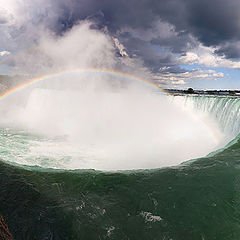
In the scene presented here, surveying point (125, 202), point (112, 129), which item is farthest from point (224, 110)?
point (125, 202)

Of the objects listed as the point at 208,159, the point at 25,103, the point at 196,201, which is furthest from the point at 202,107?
the point at 25,103

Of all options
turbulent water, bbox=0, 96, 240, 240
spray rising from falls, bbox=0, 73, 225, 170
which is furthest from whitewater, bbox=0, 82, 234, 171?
turbulent water, bbox=0, 96, 240, 240

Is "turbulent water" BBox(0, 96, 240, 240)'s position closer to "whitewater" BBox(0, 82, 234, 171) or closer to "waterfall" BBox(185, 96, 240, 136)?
"whitewater" BBox(0, 82, 234, 171)

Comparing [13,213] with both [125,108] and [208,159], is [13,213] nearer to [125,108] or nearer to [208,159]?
A: [208,159]

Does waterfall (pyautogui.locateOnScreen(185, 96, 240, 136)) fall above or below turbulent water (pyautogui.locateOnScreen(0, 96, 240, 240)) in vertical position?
above

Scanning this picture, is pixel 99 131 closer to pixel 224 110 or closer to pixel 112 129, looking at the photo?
pixel 112 129
